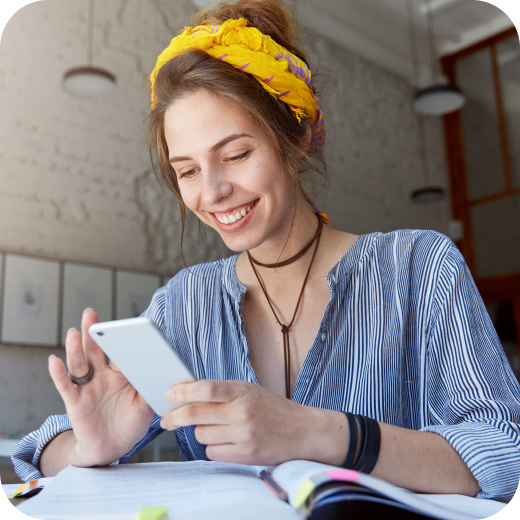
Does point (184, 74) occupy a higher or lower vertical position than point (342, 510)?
higher

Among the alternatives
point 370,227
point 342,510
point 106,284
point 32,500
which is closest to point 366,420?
point 342,510

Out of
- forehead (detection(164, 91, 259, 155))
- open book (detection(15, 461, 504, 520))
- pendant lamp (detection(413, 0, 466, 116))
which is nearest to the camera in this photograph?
open book (detection(15, 461, 504, 520))

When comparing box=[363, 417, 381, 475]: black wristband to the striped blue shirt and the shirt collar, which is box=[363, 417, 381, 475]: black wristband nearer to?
the striped blue shirt

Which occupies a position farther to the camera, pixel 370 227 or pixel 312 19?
pixel 370 227

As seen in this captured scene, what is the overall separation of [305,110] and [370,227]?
5.69m

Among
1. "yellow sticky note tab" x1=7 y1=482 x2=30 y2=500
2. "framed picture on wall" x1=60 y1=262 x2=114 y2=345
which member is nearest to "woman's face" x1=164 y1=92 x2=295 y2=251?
"yellow sticky note tab" x1=7 y1=482 x2=30 y2=500

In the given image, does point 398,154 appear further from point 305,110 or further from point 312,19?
point 305,110

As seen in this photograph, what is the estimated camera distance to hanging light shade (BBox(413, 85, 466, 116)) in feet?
16.9

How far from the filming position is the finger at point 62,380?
82 cm

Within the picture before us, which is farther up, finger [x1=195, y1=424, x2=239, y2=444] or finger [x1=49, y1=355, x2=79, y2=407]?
finger [x1=49, y1=355, x2=79, y2=407]

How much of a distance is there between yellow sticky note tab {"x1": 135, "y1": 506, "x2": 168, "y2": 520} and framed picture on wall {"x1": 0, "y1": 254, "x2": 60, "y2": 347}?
3582mm

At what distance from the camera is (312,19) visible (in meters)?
6.32

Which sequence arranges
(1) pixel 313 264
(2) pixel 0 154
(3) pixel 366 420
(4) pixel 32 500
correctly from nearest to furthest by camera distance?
(4) pixel 32 500 < (3) pixel 366 420 < (1) pixel 313 264 < (2) pixel 0 154

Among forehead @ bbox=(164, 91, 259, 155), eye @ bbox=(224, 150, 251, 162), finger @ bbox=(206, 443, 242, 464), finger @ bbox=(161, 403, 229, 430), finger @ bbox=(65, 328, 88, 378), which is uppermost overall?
forehead @ bbox=(164, 91, 259, 155)
